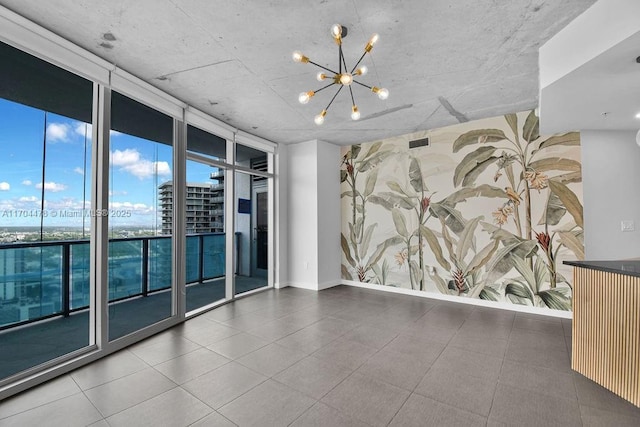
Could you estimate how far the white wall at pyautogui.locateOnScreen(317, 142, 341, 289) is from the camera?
5.71m

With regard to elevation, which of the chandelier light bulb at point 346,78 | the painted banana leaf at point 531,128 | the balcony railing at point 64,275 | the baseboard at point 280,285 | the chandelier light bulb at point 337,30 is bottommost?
the baseboard at point 280,285

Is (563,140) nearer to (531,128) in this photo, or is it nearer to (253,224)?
(531,128)

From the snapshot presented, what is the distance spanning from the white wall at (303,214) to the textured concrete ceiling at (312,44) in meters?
1.82

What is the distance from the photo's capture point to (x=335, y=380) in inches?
96.0

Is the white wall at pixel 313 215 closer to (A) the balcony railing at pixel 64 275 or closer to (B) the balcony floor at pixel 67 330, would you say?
(B) the balcony floor at pixel 67 330

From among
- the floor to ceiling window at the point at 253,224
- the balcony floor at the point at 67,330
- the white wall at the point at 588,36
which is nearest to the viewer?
the white wall at the point at 588,36

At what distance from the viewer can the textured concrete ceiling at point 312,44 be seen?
217 centimetres

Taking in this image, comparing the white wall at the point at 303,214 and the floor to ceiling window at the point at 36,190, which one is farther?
the white wall at the point at 303,214

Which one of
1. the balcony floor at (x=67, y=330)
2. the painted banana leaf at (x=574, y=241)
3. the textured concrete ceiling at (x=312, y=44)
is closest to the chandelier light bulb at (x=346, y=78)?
the textured concrete ceiling at (x=312, y=44)

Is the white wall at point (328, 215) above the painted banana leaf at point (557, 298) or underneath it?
above

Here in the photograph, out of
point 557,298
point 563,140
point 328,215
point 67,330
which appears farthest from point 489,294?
point 67,330

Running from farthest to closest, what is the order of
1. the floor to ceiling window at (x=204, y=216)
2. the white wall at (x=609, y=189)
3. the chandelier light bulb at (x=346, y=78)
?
the floor to ceiling window at (x=204, y=216) < the white wall at (x=609, y=189) < the chandelier light bulb at (x=346, y=78)

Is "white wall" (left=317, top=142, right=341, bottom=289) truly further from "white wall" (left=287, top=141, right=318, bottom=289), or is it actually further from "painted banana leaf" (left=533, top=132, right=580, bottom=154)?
"painted banana leaf" (left=533, top=132, right=580, bottom=154)

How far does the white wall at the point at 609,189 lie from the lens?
387cm
